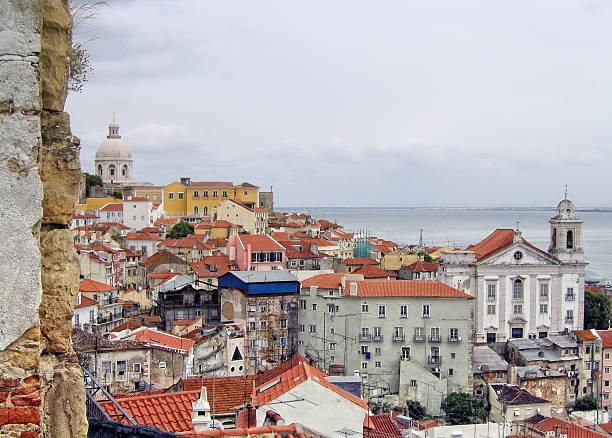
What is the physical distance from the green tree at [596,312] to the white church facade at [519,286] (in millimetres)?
3881

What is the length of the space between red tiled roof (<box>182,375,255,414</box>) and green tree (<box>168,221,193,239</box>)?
4245cm

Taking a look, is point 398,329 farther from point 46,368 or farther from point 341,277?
point 46,368

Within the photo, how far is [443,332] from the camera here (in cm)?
2958

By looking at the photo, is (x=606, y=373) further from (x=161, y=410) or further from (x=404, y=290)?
(x=161, y=410)

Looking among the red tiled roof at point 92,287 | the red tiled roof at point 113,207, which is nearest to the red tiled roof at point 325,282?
the red tiled roof at point 92,287

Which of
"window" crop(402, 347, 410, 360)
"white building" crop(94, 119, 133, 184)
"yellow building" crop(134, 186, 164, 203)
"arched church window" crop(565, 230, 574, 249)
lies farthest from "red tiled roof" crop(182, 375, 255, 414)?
"white building" crop(94, 119, 133, 184)

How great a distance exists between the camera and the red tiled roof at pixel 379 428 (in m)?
14.0

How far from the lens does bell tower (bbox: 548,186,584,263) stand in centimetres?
4344

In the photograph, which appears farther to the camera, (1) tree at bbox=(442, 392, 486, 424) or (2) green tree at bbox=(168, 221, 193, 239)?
(2) green tree at bbox=(168, 221, 193, 239)

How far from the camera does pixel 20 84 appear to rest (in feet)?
9.57

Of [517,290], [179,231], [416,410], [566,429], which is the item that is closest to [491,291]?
[517,290]

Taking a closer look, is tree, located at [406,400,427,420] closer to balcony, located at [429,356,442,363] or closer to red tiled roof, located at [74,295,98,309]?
balcony, located at [429,356,442,363]

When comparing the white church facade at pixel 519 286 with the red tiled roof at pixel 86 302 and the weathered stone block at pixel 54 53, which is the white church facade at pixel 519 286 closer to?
the red tiled roof at pixel 86 302

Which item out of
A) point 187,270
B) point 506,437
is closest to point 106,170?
point 187,270
